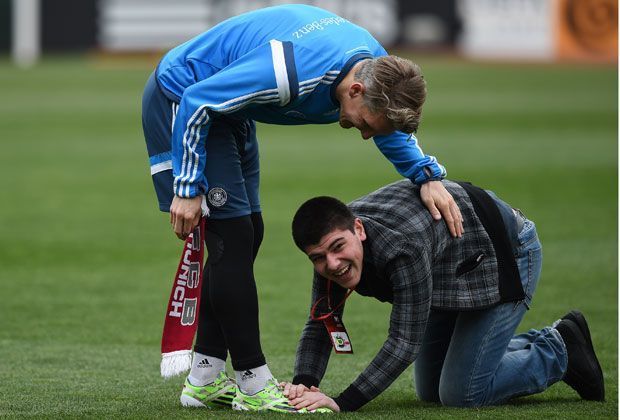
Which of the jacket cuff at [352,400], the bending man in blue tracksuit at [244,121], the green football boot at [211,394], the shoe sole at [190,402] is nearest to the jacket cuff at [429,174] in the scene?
the bending man in blue tracksuit at [244,121]

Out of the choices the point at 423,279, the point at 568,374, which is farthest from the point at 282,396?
the point at 568,374

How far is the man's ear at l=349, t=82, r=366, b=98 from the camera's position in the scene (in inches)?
165

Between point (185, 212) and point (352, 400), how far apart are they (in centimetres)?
94

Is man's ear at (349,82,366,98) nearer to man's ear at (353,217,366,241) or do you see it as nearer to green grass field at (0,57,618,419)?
man's ear at (353,217,366,241)

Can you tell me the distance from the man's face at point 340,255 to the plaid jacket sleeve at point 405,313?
0.42 feet

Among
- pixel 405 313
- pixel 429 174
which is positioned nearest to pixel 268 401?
pixel 405 313

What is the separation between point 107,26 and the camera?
3328 cm

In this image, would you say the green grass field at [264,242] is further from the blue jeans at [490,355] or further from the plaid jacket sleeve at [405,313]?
the plaid jacket sleeve at [405,313]

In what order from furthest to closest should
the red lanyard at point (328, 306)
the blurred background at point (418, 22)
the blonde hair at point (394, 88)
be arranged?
the blurred background at point (418, 22) → the red lanyard at point (328, 306) → the blonde hair at point (394, 88)

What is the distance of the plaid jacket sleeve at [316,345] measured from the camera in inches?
184

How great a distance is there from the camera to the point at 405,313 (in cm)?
434

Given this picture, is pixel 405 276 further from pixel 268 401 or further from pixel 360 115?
pixel 268 401

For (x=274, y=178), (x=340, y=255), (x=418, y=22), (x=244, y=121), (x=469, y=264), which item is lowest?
(x=418, y=22)

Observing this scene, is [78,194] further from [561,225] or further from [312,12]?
[312,12]
